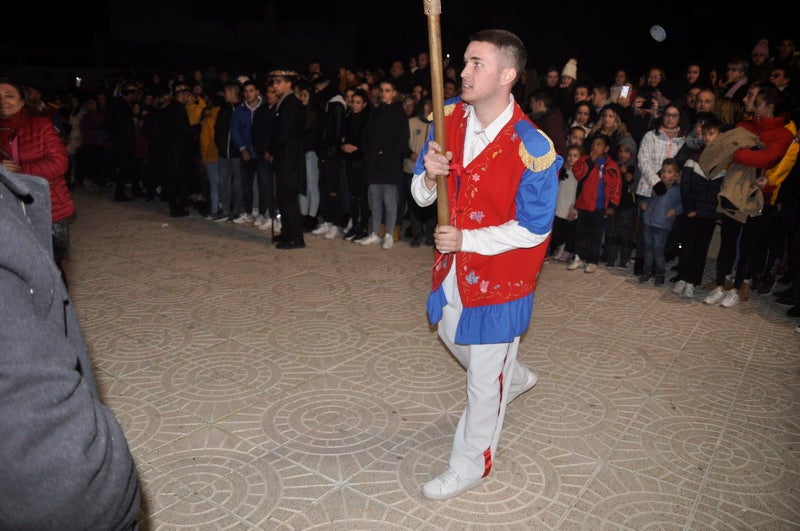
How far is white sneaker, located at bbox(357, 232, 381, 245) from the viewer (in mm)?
8086

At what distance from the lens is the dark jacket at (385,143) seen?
7609 mm

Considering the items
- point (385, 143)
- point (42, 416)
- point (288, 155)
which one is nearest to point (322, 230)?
point (288, 155)

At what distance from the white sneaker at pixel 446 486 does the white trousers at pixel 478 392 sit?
0.10 ft

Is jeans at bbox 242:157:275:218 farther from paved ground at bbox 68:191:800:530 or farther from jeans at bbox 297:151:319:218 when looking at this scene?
paved ground at bbox 68:191:800:530

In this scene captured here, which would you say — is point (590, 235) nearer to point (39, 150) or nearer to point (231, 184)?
point (231, 184)

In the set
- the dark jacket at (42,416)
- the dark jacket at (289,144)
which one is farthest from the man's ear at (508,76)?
the dark jacket at (289,144)

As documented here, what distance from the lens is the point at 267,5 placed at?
29484mm

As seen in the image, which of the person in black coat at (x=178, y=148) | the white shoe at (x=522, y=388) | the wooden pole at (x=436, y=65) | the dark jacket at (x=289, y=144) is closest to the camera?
the wooden pole at (x=436, y=65)

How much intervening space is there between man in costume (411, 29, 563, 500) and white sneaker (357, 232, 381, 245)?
4985 mm

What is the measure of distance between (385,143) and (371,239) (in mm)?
1323

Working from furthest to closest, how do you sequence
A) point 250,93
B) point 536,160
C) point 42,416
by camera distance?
point 250,93 → point 536,160 → point 42,416

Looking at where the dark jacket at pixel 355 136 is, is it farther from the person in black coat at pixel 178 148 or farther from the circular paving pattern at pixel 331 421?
the circular paving pattern at pixel 331 421

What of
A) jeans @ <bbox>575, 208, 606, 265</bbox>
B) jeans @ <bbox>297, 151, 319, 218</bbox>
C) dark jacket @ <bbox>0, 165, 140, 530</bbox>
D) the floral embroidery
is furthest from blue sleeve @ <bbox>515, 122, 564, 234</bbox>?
jeans @ <bbox>297, 151, 319, 218</bbox>

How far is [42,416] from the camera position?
0.91m
